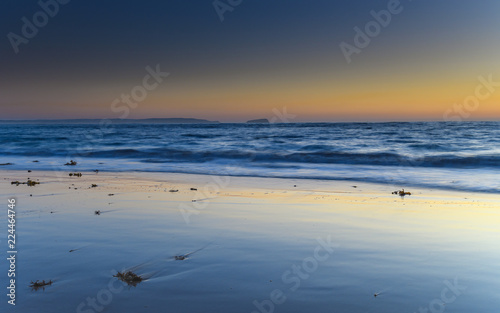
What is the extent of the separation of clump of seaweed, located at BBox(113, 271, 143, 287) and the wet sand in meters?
0.08

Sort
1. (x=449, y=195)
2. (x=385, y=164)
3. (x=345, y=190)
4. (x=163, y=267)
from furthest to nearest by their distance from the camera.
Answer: (x=385, y=164) < (x=345, y=190) < (x=449, y=195) < (x=163, y=267)

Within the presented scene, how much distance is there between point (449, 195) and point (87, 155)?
2123 cm

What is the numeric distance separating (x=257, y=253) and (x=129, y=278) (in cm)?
156

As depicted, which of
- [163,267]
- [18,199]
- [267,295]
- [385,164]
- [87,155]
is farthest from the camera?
[87,155]

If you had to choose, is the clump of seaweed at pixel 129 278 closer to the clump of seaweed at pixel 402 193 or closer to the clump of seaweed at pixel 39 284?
the clump of seaweed at pixel 39 284

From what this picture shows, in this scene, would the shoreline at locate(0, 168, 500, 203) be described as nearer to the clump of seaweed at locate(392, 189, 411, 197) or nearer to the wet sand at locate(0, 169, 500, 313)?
the clump of seaweed at locate(392, 189, 411, 197)

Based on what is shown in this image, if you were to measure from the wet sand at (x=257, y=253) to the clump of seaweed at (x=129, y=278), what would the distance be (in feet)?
0.26

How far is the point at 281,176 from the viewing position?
14.2 metres

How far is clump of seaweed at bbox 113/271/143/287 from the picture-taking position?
397 centimetres

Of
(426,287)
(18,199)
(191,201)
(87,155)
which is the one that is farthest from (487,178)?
(87,155)

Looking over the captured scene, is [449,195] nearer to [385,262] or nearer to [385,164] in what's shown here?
[385,262]

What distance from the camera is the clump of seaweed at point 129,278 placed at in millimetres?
3969

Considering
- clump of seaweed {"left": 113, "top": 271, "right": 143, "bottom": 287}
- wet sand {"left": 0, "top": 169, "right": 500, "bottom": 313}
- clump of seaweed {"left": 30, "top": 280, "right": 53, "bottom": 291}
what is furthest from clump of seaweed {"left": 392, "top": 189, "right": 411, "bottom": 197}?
clump of seaweed {"left": 30, "top": 280, "right": 53, "bottom": 291}

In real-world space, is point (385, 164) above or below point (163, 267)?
below
